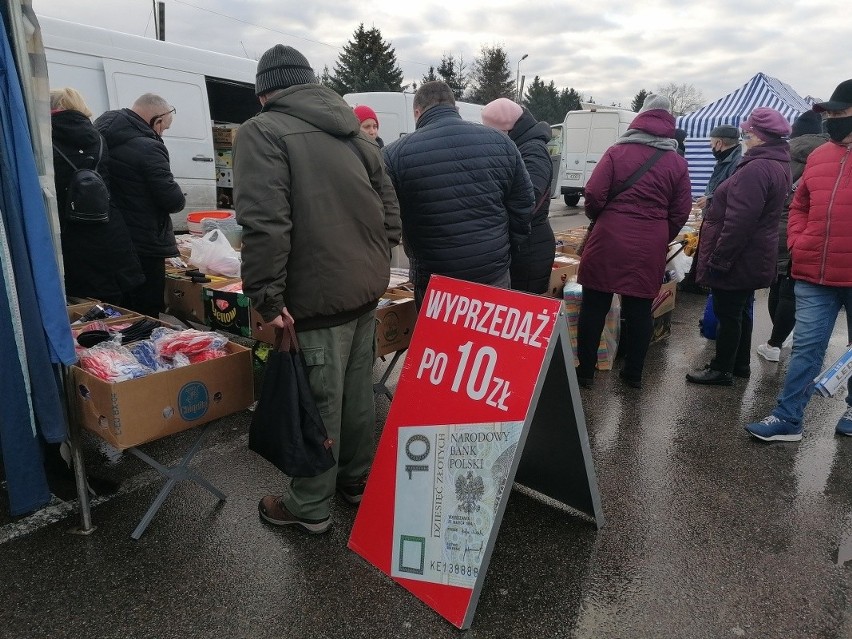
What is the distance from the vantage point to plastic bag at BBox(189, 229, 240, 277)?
13.0 feet

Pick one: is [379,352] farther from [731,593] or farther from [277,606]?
[731,593]

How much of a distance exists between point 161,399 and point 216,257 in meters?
1.69

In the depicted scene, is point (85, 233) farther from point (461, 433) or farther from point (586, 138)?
point (586, 138)

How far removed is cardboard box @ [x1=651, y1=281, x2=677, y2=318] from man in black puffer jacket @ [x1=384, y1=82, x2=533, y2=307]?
8.23 feet

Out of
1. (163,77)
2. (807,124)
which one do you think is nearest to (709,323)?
(807,124)

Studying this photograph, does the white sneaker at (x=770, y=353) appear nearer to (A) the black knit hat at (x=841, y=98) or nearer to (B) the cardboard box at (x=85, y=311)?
(A) the black knit hat at (x=841, y=98)

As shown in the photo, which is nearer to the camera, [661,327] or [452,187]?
[452,187]

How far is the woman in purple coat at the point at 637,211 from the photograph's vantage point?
3930mm

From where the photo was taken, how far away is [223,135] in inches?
351

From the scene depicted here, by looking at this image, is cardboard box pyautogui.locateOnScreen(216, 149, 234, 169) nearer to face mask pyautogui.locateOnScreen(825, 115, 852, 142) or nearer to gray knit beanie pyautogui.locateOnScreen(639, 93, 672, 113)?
gray knit beanie pyautogui.locateOnScreen(639, 93, 672, 113)

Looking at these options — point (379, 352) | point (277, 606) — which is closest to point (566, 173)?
point (379, 352)

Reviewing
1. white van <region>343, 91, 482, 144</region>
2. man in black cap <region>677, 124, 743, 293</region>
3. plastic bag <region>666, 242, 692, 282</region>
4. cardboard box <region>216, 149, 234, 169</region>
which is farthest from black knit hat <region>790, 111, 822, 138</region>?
cardboard box <region>216, 149, 234, 169</region>

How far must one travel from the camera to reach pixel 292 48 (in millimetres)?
2445

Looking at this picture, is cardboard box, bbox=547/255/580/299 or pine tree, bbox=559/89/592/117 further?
pine tree, bbox=559/89/592/117
